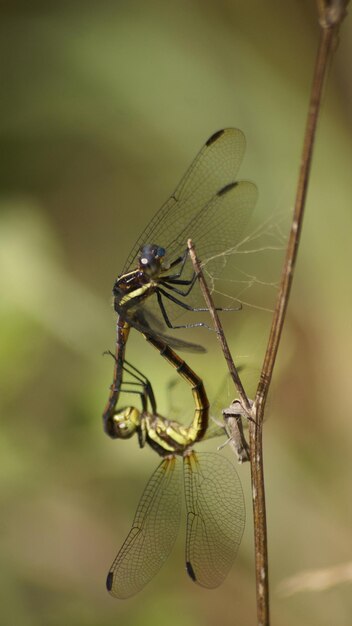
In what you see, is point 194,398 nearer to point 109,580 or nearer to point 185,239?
point 185,239

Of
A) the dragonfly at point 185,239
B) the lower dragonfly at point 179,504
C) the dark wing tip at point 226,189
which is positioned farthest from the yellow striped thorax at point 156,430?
the dark wing tip at point 226,189

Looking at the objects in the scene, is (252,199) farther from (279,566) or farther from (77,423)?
(279,566)

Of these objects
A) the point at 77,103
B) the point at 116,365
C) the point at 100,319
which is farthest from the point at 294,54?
the point at 116,365

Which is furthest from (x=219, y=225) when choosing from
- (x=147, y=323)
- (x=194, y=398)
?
(x=194, y=398)

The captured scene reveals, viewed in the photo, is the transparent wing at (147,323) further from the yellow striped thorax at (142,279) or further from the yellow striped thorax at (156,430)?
the yellow striped thorax at (156,430)

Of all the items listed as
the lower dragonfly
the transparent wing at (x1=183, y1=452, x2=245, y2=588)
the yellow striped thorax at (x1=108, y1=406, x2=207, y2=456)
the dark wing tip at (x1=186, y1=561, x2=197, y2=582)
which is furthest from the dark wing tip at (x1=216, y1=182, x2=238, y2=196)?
the dark wing tip at (x1=186, y1=561, x2=197, y2=582)

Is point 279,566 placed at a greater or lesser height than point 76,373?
lesser
